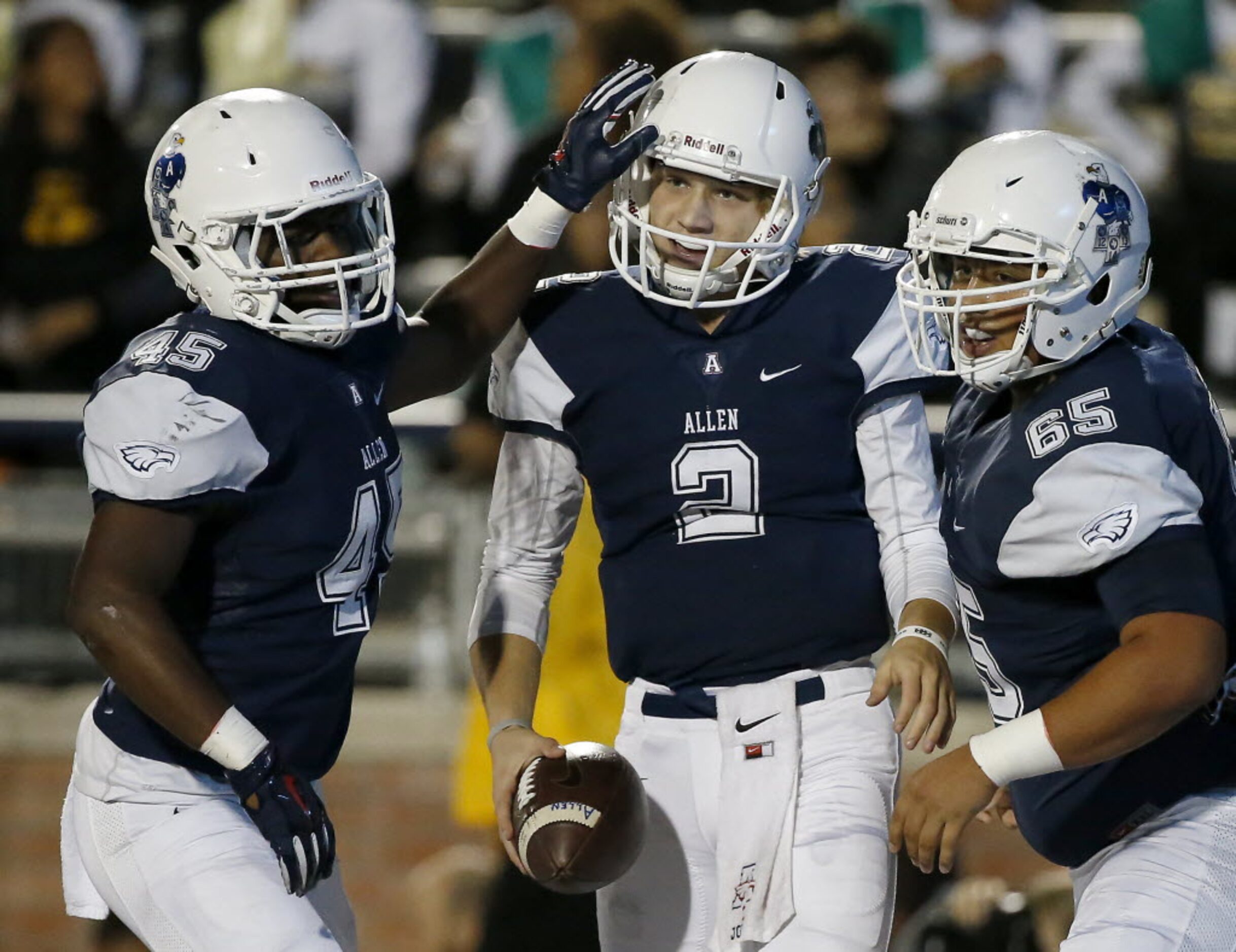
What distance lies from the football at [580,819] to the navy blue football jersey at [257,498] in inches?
15.7

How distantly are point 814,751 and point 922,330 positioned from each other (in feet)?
2.33

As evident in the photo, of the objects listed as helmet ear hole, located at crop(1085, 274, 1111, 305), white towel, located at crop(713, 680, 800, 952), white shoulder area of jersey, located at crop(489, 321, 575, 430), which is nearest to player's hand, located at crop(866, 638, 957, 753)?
white towel, located at crop(713, 680, 800, 952)

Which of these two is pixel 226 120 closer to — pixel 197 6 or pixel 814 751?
pixel 814 751

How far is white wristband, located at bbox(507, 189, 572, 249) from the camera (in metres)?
3.48

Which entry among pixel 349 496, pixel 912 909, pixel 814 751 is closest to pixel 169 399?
pixel 349 496

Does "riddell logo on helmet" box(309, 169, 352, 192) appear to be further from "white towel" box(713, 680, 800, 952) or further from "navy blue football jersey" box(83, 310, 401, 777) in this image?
"white towel" box(713, 680, 800, 952)

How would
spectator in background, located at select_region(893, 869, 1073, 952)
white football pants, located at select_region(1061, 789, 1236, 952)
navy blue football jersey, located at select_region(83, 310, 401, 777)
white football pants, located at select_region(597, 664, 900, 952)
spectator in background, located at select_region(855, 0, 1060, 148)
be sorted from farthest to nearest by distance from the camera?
spectator in background, located at select_region(855, 0, 1060, 148), spectator in background, located at select_region(893, 869, 1073, 952), white football pants, located at select_region(597, 664, 900, 952), navy blue football jersey, located at select_region(83, 310, 401, 777), white football pants, located at select_region(1061, 789, 1236, 952)

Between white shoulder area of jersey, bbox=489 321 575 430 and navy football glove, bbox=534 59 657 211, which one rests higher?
navy football glove, bbox=534 59 657 211

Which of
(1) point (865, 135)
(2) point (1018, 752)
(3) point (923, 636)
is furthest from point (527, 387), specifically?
(1) point (865, 135)

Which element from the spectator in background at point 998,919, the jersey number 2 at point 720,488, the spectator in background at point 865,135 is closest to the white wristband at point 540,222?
the jersey number 2 at point 720,488

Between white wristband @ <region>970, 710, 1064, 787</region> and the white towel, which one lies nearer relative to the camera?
white wristband @ <region>970, 710, 1064, 787</region>

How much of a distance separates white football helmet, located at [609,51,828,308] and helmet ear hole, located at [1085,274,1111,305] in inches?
20.6

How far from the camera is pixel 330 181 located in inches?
127

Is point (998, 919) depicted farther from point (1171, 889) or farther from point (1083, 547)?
point (1083, 547)
